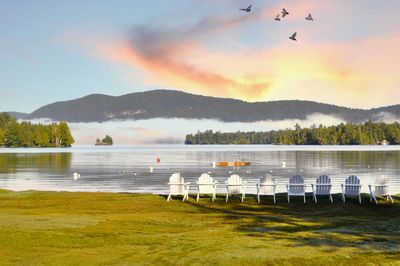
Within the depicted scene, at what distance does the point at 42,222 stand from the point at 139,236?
4.47 meters

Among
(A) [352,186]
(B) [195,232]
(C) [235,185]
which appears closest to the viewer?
(B) [195,232]

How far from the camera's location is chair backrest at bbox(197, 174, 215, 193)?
91.0 feet

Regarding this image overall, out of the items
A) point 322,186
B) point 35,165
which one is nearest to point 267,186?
point 322,186

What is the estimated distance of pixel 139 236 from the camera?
17.0m

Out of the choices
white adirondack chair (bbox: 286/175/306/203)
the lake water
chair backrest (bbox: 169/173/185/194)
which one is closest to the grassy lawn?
white adirondack chair (bbox: 286/175/306/203)

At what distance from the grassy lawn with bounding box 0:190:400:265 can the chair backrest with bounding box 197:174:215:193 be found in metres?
0.80

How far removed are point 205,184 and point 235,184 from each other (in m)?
1.54

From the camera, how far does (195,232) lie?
58.7 feet

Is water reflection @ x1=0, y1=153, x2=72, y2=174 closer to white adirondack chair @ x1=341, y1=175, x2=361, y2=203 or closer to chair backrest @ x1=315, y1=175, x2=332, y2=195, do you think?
chair backrest @ x1=315, y1=175, x2=332, y2=195

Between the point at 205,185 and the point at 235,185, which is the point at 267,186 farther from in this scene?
the point at 205,185

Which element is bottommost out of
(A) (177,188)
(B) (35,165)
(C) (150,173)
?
(C) (150,173)

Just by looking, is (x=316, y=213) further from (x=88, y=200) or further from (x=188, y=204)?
(x=88, y=200)

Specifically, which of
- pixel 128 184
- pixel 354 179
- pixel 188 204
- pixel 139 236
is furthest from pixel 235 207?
pixel 128 184

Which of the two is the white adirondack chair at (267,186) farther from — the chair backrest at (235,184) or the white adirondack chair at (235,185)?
the chair backrest at (235,184)
